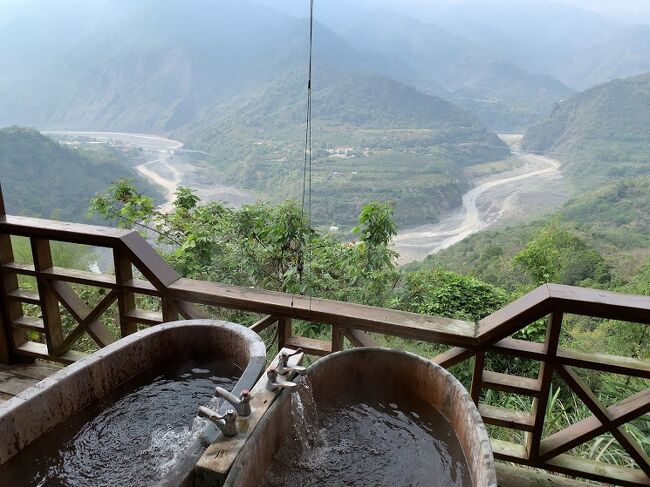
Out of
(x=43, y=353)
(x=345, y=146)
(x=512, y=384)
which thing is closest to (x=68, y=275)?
(x=43, y=353)

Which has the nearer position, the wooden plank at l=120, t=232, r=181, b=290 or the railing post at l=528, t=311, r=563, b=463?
the railing post at l=528, t=311, r=563, b=463

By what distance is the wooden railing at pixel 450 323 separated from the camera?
1.64 meters

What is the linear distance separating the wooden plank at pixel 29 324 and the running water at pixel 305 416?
1744 millimetres

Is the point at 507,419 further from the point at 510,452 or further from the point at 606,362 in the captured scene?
the point at 606,362

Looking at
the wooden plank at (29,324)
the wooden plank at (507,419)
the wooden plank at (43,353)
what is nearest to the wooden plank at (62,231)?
the wooden plank at (29,324)

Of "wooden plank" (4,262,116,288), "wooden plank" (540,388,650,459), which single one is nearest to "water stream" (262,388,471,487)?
"wooden plank" (540,388,650,459)

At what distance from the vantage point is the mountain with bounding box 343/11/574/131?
2422 centimetres

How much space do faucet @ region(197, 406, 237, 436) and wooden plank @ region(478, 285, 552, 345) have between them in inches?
38.0

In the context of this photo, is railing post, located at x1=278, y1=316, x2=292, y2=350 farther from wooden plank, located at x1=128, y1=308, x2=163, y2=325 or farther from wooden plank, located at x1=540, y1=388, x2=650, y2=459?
wooden plank, located at x1=540, y1=388, x2=650, y2=459

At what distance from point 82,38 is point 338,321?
21424mm

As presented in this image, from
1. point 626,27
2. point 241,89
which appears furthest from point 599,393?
point 626,27

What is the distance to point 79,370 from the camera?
1533 millimetres

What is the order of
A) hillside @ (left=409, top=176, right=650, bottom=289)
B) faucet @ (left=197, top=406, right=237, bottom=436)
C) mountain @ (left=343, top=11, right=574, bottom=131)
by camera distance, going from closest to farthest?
faucet @ (left=197, top=406, right=237, bottom=436) < hillside @ (left=409, top=176, right=650, bottom=289) < mountain @ (left=343, top=11, right=574, bottom=131)

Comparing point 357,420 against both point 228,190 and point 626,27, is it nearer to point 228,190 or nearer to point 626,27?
point 228,190
